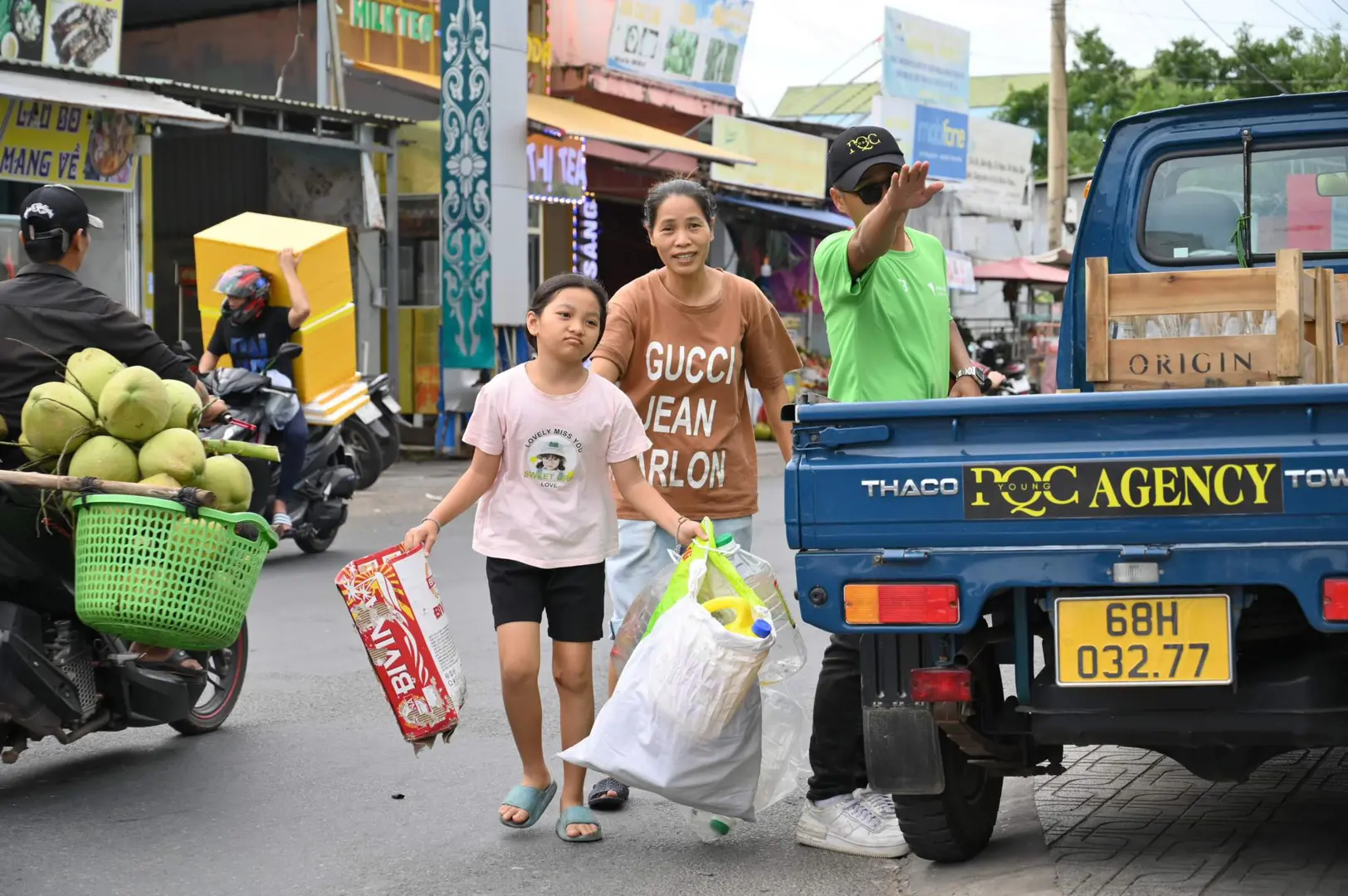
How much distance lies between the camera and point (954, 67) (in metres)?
32.2

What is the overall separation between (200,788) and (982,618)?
8.74 ft

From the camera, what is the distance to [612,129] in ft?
65.0

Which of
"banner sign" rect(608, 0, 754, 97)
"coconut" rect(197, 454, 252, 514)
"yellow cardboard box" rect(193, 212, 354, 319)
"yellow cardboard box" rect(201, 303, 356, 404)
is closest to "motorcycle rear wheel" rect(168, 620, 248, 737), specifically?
"coconut" rect(197, 454, 252, 514)

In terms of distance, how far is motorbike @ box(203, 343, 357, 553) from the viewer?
9.71 metres

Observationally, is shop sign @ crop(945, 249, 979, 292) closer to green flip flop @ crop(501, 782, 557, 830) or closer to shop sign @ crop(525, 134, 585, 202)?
shop sign @ crop(525, 134, 585, 202)

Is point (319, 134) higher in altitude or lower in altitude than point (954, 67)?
lower

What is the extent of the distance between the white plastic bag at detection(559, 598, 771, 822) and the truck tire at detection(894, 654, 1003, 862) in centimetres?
46

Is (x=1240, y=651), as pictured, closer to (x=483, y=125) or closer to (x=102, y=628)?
(x=102, y=628)

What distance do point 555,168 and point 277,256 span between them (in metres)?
7.34

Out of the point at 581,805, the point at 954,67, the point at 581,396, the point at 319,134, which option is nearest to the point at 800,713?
the point at 581,805

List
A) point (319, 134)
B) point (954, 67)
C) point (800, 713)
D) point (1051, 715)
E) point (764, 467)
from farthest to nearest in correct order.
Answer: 1. point (954, 67)
2. point (764, 467)
3. point (319, 134)
4. point (800, 713)
5. point (1051, 715)

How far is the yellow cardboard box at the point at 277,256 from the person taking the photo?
10602 millimetres

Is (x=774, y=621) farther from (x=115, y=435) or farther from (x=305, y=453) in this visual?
(x=305, y=453)

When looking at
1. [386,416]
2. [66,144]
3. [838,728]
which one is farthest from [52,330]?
[66,144]
